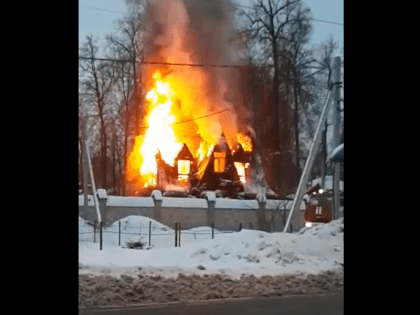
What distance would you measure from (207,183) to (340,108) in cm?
240

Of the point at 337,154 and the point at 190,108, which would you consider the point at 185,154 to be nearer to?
the point at 190,108

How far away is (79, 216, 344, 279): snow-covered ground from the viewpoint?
759cm

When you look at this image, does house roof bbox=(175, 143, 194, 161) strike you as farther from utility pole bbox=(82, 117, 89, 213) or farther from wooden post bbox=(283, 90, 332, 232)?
wooden post bbox=(283, 90, 332, 232)

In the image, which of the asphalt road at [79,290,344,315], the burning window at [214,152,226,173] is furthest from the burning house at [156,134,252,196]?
the asphalt road at [79,290,344,315]

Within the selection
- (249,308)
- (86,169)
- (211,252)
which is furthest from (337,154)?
(249,308)

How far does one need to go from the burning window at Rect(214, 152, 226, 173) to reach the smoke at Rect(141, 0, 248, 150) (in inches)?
12.1

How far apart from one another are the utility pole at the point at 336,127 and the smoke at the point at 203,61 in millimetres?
1668

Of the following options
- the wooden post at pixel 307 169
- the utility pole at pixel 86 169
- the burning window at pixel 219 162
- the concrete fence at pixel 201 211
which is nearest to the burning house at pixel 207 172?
the burning window at pixel 219 162

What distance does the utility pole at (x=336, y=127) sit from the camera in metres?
8.59

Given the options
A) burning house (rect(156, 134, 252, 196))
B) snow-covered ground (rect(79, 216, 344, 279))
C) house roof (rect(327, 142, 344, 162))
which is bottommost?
snow-covered ground (rect(79, 216, 344, 279))

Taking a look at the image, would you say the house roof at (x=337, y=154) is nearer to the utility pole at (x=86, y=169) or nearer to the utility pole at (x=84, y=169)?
the utility pole at (x=86, y=169)
